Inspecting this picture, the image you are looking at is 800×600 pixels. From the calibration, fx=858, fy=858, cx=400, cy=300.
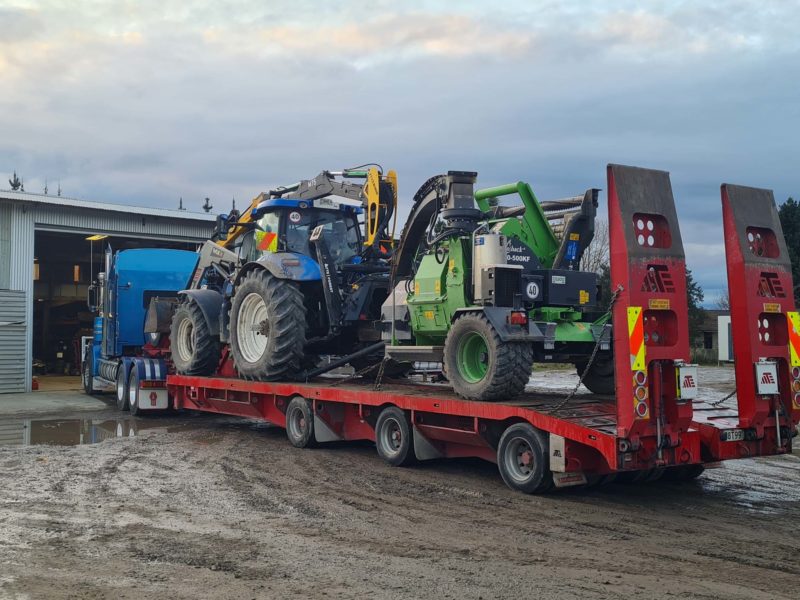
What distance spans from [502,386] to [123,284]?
482 inches

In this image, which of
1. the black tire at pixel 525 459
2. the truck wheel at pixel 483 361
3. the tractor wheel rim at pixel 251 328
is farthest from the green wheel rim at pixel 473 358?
the tractor wheel rim at pixel 251 328

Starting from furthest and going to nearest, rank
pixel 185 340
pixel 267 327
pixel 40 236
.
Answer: pixel 40 236
pixel 185 340
pixel 267 327

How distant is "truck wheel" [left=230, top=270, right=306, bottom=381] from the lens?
38.1 ft

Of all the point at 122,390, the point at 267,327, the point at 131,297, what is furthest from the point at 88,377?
the point at 267,327

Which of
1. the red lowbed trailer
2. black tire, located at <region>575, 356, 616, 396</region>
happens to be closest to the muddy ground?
the red lowbed trailer

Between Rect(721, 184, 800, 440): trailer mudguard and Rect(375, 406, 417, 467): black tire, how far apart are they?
3554 mm

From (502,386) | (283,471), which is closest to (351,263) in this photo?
(283,471)

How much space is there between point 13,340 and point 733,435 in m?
18.5

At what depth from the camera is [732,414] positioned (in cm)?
836

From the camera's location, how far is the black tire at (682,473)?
895cm

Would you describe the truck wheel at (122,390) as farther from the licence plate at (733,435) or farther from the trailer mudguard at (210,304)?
the licence plate at (733,435)

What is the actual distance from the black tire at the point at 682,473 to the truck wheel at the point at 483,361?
6.11ft

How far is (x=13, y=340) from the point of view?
70.0 feet

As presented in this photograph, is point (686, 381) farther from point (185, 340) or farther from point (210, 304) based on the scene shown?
point (185, 340)
